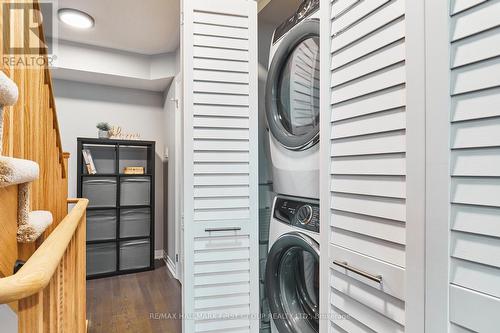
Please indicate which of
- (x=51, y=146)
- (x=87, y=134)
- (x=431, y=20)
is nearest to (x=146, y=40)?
(x=87, y=134)

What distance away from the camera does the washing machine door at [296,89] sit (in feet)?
4.39

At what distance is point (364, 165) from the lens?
842mm

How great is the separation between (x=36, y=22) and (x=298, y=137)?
1.09m

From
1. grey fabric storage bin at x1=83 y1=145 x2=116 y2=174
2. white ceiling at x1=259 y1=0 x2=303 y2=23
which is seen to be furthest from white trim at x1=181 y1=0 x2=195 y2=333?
grey fabric storage bin at x1=83 y1=145 x2=116 y2=174

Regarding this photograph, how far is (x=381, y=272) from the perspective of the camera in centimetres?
78

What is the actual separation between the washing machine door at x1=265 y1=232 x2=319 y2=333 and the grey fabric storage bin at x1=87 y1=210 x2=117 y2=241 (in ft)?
7.62

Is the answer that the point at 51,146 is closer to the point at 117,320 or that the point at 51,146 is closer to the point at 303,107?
the point at 303,107

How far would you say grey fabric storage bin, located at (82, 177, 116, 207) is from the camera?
3.09m

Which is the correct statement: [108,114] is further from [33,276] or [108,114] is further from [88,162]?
[33,276]

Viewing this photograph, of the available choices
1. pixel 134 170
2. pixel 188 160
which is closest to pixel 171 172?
pixel 134 170

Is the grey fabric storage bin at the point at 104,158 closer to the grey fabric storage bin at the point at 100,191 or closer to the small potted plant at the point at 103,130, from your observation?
the small potted plant at the point at 103,130

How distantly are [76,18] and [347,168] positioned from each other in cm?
277

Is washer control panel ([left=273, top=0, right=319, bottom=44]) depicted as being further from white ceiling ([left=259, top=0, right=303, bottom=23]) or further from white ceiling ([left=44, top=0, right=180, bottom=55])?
white ceiling ([left=44, top=0, right=180, bottom=55])

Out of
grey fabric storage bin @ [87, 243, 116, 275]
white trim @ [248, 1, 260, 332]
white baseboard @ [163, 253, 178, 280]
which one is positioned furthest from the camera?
white baseboard @ [163, 253, 178, 280]
